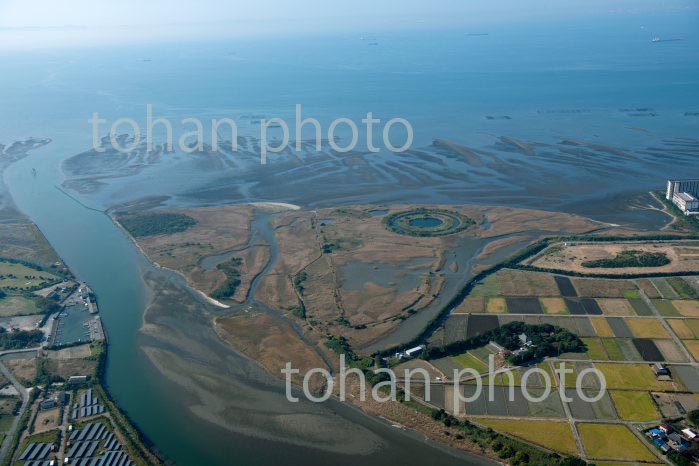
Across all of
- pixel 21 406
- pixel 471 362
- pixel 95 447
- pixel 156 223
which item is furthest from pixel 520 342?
pixel 156 223

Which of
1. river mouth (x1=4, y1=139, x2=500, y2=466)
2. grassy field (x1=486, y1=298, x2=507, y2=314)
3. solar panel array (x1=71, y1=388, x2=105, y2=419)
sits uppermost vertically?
grassy field (x1=486, y1=298, x2=507, y2=314)

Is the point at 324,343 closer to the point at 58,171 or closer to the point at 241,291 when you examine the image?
the point at 241,291

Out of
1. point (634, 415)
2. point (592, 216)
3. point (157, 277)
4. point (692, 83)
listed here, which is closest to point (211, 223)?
point (157, 277)

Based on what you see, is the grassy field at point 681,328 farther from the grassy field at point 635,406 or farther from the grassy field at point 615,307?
the grassy field at point 635,406

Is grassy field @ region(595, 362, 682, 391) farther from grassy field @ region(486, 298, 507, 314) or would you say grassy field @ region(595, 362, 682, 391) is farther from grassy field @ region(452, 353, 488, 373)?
grassy field @ region(486, 298, 507, 314)

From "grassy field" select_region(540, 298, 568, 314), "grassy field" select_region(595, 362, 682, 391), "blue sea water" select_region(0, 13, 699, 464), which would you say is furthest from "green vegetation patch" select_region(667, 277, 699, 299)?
"blue sea water" select_region(0, 13, 699, 464)

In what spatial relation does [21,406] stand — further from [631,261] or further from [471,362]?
[631,261]
